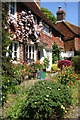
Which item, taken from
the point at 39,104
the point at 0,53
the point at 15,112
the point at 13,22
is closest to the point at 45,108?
the point at 39,104

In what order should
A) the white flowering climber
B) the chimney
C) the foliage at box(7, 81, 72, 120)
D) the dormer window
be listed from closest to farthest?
the foliage at box(7, 81, 72, 120)
the white flowering climber
the dormer window
the chimney

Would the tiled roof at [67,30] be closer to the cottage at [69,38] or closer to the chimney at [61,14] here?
the cottage at [69,38]

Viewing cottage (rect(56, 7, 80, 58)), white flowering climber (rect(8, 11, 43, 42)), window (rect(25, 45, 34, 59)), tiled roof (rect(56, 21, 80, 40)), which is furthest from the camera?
tiled roof (rect(56, 21, 80, 40))

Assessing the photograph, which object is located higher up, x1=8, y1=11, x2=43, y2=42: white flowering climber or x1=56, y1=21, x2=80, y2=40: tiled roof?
x1=56, y1=21, x2=80, y2=40: tiled roof

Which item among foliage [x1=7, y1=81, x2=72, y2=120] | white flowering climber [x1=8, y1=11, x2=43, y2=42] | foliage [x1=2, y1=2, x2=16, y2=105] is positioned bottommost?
foliage [x1=7, y1=81, x2=72, y2=120]

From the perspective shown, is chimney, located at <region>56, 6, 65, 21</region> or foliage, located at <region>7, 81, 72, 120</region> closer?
foliage, located at <region>7, 81, 72, 120</region>

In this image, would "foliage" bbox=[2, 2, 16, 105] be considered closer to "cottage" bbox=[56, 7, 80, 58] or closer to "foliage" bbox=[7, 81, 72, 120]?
"foliage" bbox=[7, 81, 72, 120]

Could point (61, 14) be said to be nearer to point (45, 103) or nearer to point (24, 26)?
point (24, 26)

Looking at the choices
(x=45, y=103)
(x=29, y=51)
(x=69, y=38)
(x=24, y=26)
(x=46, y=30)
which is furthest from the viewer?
(x=69, y=38)

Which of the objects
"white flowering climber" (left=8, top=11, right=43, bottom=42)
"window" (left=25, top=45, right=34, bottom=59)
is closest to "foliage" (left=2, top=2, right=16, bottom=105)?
"white flowering climber" (left=8, top=11, right=43, bottom=42)

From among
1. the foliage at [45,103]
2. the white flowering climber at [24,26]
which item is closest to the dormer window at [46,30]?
the white flowering climber at [24,26]

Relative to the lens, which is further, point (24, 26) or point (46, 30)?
point (46, 30)

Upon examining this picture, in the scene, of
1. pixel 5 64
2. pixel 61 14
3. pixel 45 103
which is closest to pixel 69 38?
pixel 61 14

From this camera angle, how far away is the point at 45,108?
11.6ft
